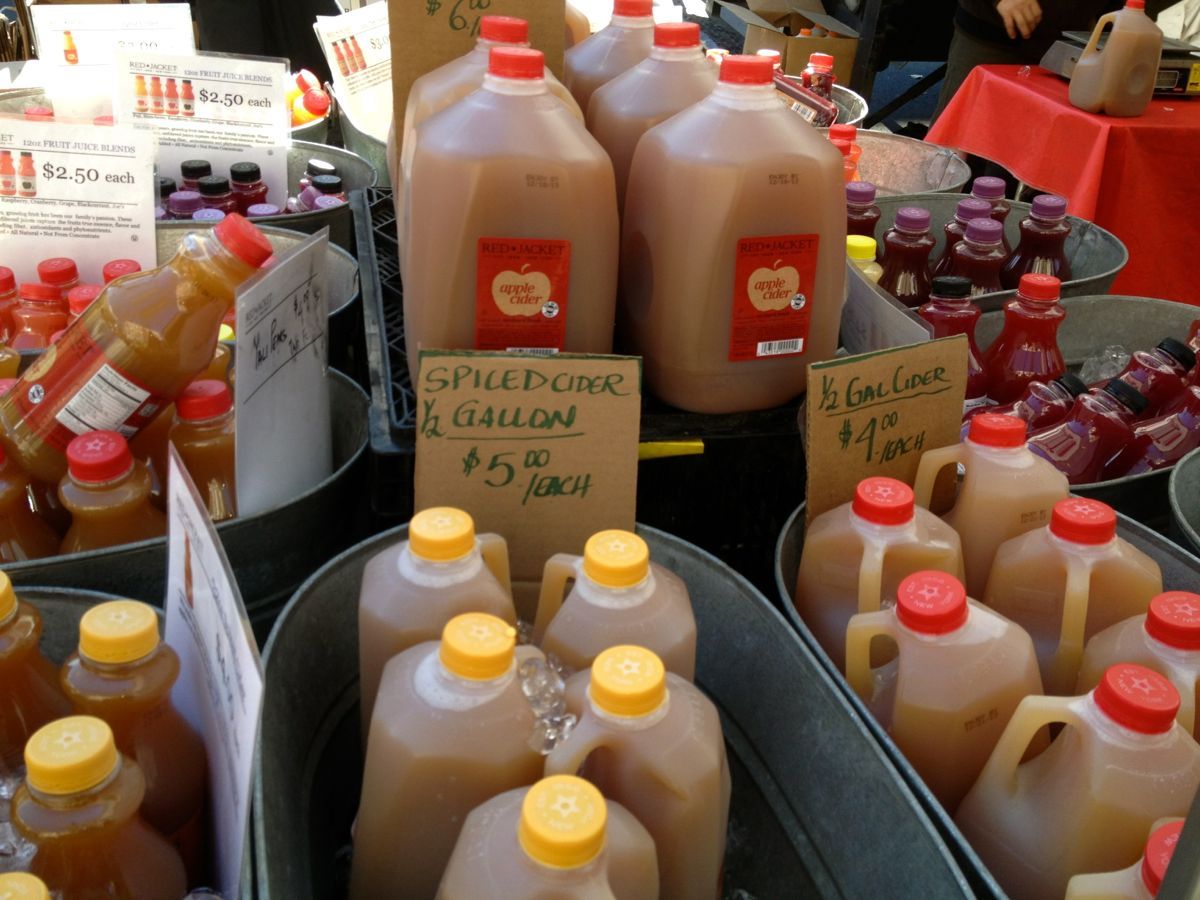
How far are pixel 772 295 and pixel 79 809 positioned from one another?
851 mm

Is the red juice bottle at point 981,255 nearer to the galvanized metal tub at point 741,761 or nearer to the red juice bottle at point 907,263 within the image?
the red juice bottle at point 907,263

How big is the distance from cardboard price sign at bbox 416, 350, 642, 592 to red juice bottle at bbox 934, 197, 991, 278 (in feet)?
3.80

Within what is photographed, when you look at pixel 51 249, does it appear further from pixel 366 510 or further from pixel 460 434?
pixel 460 434

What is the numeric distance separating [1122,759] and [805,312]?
62cm

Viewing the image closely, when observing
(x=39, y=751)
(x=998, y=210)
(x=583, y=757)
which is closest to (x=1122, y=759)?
(x=583, y=757)

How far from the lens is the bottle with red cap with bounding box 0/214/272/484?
1.06 m

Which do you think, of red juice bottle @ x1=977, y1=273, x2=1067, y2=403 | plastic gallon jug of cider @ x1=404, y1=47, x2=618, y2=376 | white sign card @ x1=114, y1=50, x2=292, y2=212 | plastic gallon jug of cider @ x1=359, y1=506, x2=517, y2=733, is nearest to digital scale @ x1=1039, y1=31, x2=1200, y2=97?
red juice bottle @ x1=977, y1=273, x2=1067, y2=403

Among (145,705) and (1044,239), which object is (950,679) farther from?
(1044,239)

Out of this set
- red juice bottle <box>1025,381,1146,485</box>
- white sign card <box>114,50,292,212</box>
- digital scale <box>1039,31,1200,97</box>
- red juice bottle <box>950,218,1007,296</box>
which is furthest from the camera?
digital scale <box>1039,31,1200,97</box>

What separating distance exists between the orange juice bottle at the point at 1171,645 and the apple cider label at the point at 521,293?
2.04 feet

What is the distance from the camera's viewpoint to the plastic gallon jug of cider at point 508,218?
3.53 feet

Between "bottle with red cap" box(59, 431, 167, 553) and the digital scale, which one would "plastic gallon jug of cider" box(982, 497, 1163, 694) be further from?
the digital scale

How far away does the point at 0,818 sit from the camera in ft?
2.54

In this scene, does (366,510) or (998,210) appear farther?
(998,210)
